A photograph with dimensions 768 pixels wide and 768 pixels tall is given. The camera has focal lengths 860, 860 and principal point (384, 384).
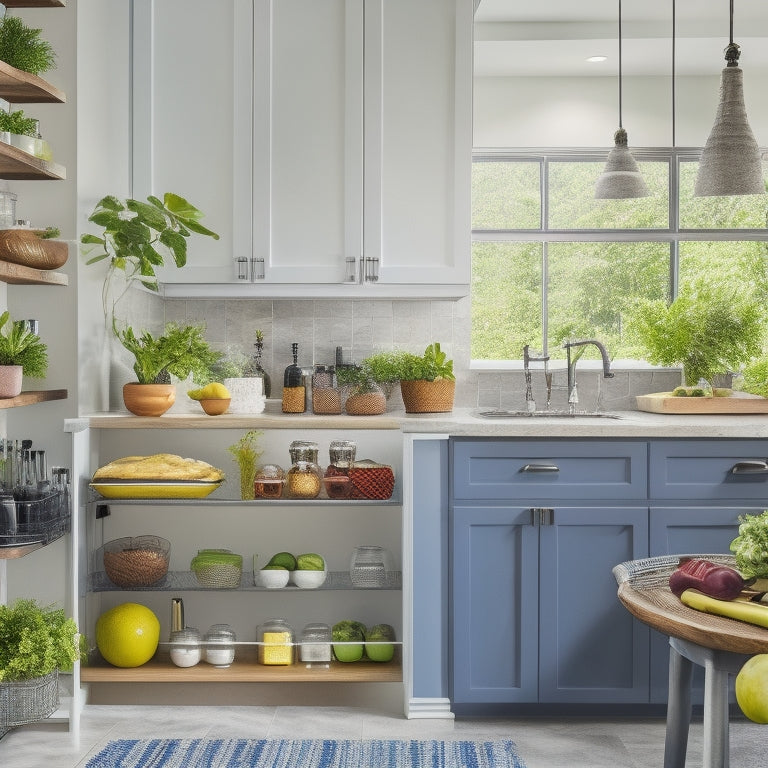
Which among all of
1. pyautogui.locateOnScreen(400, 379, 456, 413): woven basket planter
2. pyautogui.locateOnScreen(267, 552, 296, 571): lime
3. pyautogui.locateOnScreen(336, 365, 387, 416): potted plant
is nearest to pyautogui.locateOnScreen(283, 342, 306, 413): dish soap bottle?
pyautogui.locateOnScreen(336, 365, 387, 416): potted plant

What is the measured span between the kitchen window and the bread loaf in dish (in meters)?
1.37

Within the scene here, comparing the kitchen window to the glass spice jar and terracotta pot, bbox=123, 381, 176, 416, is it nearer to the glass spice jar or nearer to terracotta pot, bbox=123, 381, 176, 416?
the glass spice jar

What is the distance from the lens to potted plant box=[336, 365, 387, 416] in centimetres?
322

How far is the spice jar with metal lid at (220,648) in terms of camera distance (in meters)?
3.09

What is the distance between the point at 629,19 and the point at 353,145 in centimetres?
132

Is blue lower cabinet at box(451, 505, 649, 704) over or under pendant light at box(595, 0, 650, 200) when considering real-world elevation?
under

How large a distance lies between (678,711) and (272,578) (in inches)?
62.9

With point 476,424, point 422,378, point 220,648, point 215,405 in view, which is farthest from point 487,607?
point 215,405

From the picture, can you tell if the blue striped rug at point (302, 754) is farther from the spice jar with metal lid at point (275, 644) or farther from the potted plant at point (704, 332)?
the potted plant at point (704, 332)

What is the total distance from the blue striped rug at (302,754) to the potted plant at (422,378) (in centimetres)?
119

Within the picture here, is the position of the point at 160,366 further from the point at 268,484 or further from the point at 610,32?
the point at 610,32

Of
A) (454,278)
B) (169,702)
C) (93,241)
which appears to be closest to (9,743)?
(169,702)

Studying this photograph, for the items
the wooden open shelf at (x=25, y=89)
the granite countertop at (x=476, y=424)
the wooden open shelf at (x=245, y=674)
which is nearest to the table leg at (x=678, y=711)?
the granite countertop at (x=476, y=424)

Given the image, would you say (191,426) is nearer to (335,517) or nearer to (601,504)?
(335,517)
